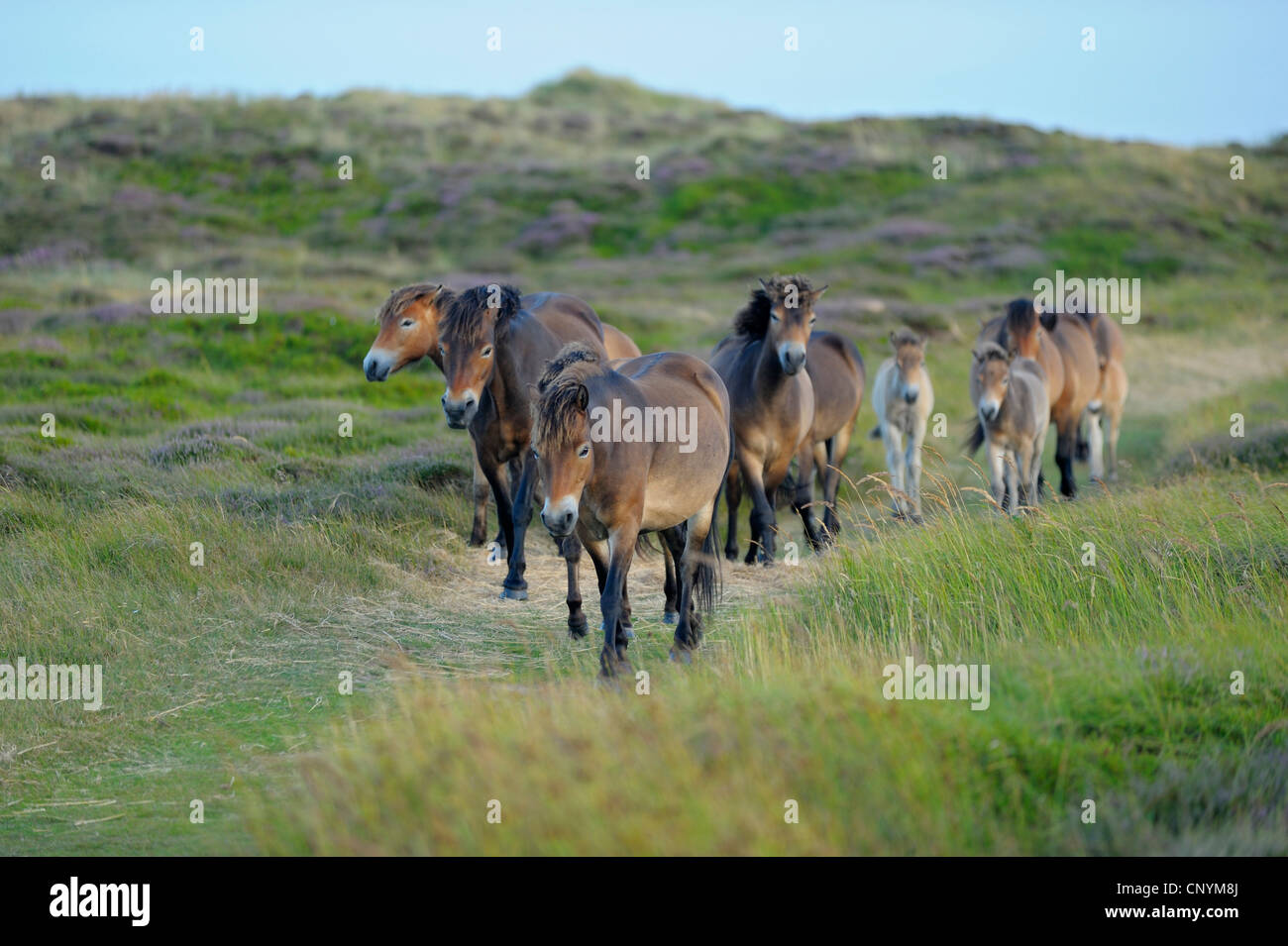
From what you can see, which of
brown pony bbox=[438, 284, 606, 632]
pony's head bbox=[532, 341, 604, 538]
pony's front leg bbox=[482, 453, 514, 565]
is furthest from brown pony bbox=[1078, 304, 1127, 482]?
pony's head bbox=[532, 341, 604, 538]

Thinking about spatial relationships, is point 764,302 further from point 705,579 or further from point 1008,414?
point 705,579

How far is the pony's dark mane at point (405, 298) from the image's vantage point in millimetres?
9641

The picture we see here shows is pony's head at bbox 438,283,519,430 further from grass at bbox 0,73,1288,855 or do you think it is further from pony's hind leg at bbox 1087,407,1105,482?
pony's hind leg at bbox 1087,407,1105,482

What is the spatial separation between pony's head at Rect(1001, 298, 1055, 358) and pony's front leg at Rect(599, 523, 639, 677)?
7779 millimetres

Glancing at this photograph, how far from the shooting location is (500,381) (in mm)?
9156

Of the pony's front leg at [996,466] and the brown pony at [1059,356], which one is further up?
the brown pony at [1059,356]

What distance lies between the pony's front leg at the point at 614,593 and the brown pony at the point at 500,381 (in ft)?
6.92

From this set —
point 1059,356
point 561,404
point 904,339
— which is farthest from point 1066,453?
point 561,404

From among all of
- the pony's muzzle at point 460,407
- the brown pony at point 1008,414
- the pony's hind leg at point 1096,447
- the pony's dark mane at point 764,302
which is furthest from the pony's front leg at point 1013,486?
the pony's muzzle at point 460,407

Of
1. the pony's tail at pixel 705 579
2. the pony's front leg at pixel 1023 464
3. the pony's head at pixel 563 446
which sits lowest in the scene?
the pony's tail at pixel 705 579

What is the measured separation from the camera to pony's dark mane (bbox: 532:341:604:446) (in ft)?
20.2

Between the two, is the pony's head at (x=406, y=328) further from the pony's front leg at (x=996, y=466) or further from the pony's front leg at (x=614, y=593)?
the pony's front leg at (x=996, y=466)

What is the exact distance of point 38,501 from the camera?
9.69 metres
